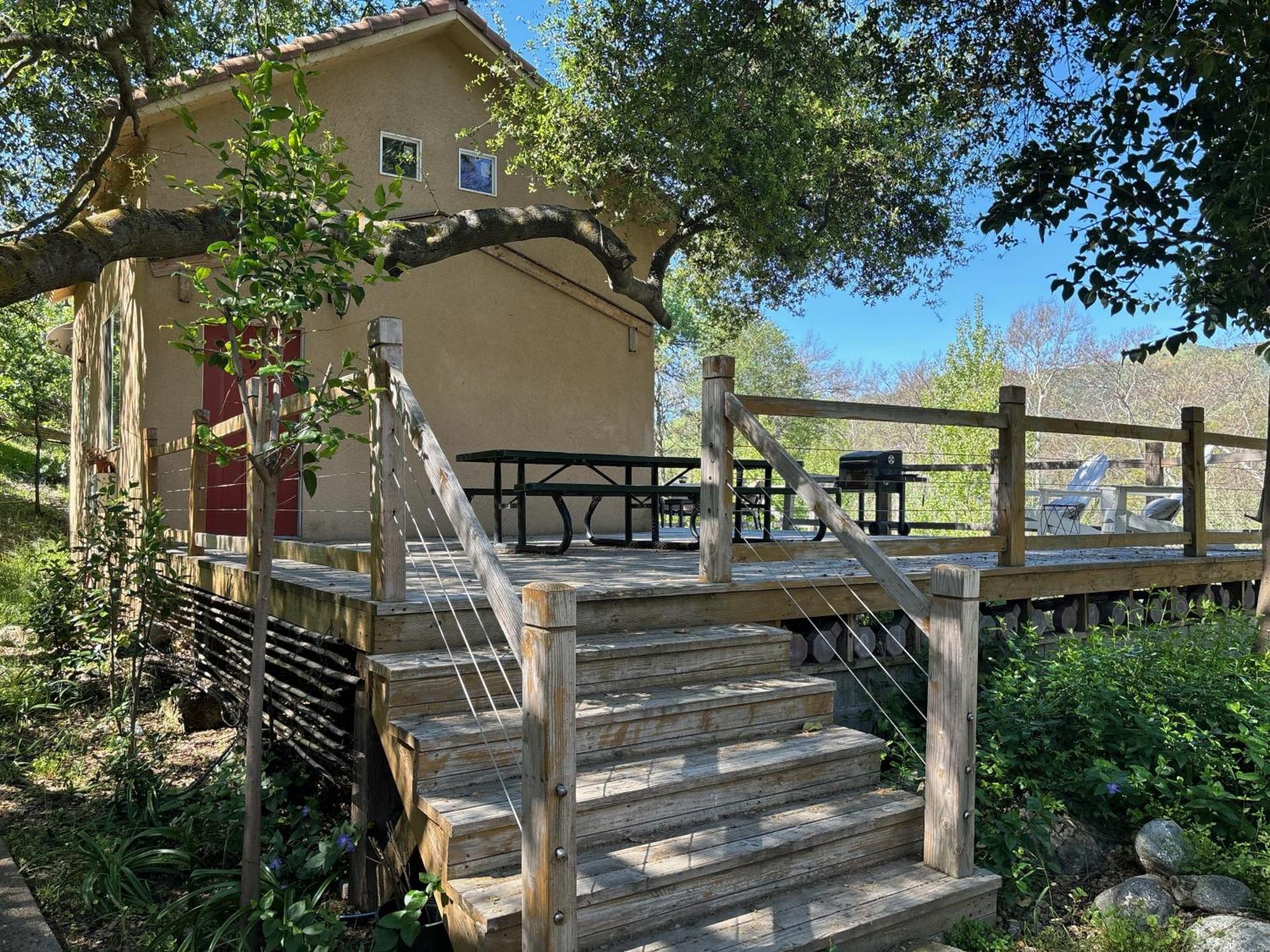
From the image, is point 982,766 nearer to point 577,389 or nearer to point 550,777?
point 550,777

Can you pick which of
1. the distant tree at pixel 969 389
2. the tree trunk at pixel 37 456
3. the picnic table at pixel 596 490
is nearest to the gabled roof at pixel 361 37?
the picnic table at pixel 596 490

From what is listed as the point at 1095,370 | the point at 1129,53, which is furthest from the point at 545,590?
the point at 1095,370

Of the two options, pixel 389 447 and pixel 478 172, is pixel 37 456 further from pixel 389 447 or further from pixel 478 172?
pixel 389 447

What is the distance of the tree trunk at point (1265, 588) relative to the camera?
17.3 feet

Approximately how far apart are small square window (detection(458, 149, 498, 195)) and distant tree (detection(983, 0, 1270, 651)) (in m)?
5.42

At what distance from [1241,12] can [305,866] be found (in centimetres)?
549

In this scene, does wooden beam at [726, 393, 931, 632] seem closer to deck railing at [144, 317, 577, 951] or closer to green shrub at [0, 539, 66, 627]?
deck railing at [144, 317, 577, 951]

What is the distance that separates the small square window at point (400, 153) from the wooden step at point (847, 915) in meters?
7.59

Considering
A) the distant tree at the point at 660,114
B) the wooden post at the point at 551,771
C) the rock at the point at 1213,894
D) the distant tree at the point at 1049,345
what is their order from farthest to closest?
the distant tree at the point at 1049,345 → the distant tree at the point at 660,114 → the rock at the point at 1213,894 → the wooden post at the point at 551,771

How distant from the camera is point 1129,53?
14.1 feet

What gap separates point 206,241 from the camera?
6059mm

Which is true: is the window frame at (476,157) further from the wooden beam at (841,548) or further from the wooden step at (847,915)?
the wooden step at (847,915)

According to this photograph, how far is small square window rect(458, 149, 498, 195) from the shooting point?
30.4 ft

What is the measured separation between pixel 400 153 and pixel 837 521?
6.85m
